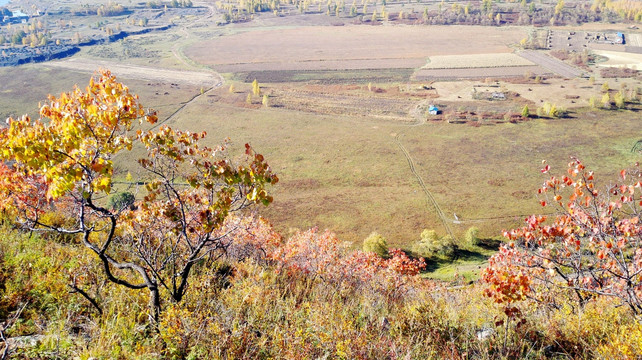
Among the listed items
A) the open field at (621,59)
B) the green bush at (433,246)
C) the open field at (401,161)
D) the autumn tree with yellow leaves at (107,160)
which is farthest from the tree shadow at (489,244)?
the open field at (621,59)

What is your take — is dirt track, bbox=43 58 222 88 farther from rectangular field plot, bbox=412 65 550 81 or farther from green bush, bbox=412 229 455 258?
green bush, bbox=412 229 455 258

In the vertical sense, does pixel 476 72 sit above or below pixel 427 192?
above

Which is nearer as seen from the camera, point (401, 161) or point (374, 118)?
point (401, 161)

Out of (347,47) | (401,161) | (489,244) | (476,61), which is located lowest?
(489,244)

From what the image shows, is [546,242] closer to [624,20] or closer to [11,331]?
[11,331]

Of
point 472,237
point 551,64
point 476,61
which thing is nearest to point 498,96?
point 476,61

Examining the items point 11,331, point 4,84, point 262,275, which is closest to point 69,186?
point 11,331

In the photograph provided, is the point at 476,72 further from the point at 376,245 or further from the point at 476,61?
the point at 376,245

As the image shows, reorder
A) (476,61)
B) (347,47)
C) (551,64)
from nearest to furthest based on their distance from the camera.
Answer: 1. (551,64)
2. (476,61)
3. (347,47)

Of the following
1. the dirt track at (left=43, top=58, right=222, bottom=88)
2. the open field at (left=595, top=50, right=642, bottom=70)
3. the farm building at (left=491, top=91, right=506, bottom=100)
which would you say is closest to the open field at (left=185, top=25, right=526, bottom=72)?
the dirt track at (left=43, top=58, right=222, bottom=88)
